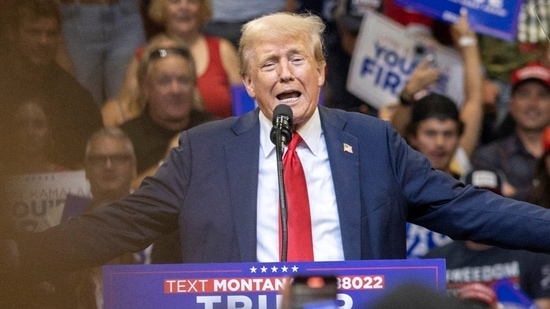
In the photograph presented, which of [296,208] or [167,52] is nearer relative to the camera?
[296,208]

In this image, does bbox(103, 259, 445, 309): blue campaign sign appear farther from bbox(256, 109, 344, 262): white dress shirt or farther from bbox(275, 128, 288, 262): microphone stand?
bbox(256, 109, 344, 262): white dress shirt

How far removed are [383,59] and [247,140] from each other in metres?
2.86

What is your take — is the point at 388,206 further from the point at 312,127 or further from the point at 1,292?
the point at 1,292

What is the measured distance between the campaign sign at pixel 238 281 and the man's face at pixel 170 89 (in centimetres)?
287

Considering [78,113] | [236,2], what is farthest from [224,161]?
[236,2]

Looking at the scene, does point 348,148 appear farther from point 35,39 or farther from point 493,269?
point 35,39

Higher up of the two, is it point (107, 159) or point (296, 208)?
point (107, 159)

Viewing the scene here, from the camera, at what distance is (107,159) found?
18.5 feet

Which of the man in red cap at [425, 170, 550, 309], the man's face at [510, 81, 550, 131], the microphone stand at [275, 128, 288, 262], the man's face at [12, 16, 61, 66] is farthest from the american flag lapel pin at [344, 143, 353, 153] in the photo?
the man's face at [510, 81, 550, 131]

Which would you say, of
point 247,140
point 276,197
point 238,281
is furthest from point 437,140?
point 238,281

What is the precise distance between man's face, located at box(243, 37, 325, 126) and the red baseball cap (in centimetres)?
294

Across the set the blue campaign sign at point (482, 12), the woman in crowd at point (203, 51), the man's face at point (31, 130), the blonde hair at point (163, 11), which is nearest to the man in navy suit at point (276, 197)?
the man's face at point (31, 130)

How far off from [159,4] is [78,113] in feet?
2.43

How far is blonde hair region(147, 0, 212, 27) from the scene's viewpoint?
621 cm
